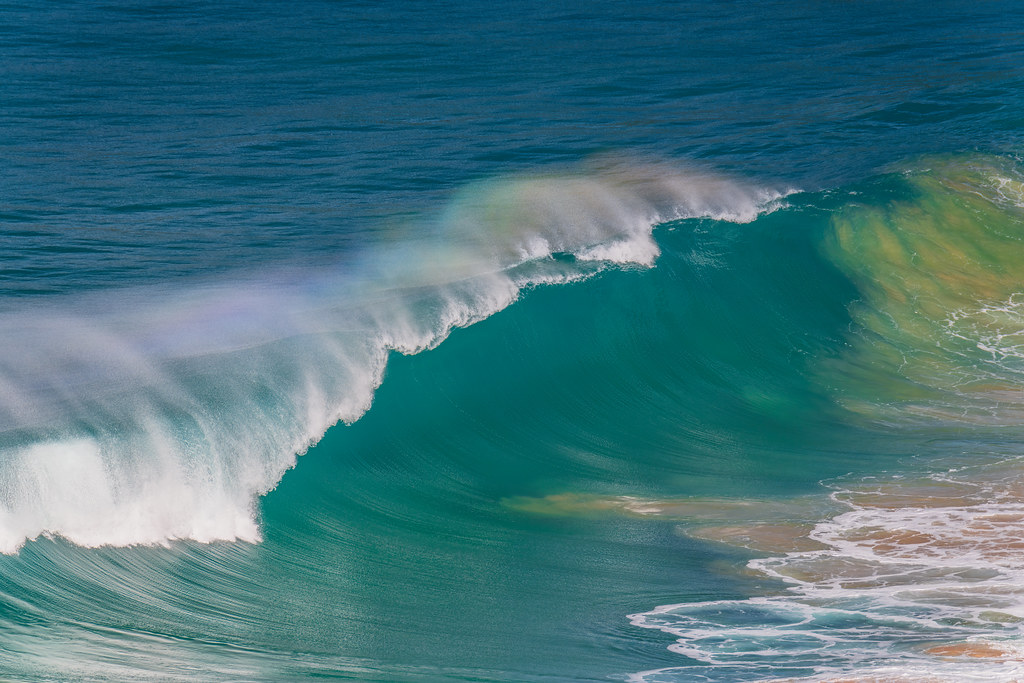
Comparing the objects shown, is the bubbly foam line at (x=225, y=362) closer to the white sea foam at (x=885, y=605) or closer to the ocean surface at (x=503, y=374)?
the ocean surface at (x=503, y=374)

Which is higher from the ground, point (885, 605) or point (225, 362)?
point (225, 362)

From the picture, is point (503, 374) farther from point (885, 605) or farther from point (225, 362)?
point (885, 605)

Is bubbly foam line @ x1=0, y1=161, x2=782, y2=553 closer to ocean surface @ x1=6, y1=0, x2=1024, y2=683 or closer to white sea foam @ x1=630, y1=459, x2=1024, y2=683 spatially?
ocean surface @ x1=6, y1=0, x2=1024, y2=683

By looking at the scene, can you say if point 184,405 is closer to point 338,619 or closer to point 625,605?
point 338,619

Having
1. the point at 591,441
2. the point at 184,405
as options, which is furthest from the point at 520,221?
the point at 184,405

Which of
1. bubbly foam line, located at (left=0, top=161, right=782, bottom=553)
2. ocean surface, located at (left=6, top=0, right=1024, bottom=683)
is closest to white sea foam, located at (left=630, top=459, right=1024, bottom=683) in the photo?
ocean surface, located at (left=6, top=0, right=1024, bottom=683)

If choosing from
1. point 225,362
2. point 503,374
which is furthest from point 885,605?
point 225,362

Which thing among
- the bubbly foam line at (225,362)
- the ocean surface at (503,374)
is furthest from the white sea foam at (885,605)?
the bubbly foam line at (225,362)
